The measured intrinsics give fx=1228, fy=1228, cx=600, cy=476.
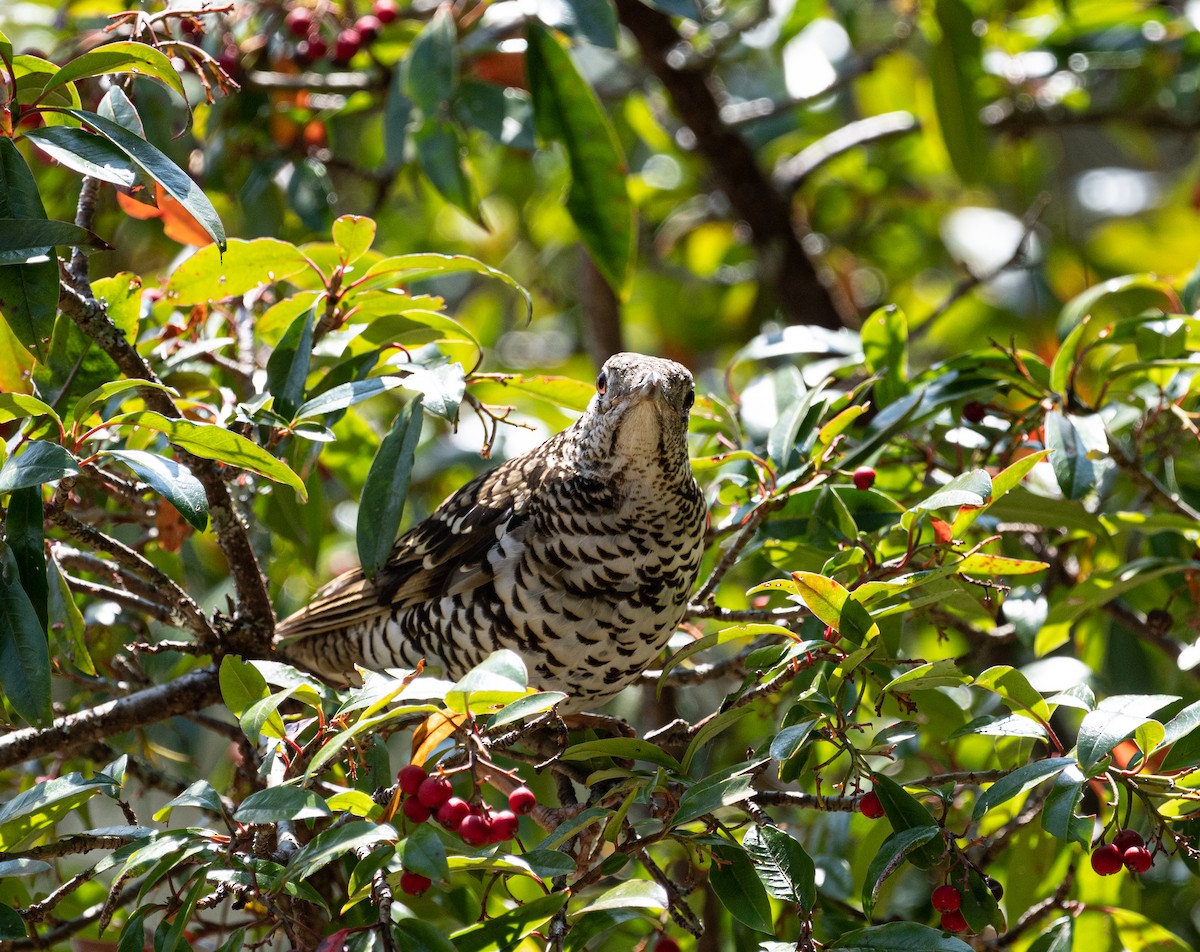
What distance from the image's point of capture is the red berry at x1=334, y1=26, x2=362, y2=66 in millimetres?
3357

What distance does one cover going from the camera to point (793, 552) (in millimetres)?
2379

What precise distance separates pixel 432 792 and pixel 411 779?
0.13 ft

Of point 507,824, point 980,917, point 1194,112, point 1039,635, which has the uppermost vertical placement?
point 1194,112

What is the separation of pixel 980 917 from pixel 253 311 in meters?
2.00

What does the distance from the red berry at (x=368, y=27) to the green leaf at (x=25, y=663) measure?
2.14 meters

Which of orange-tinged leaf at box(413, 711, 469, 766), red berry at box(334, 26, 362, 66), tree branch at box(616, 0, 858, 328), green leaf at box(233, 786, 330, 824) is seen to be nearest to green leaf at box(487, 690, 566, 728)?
orange-tinged leaf at box(413, 711, 469, 766)

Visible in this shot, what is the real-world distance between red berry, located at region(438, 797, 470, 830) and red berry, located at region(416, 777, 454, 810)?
65mm

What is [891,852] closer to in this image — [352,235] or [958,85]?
[352,235]

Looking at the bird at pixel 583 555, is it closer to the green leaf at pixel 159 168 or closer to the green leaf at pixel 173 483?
the green leaf at pixel 173 483

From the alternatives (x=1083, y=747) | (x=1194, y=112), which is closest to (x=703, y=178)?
(x=1194, y=112)

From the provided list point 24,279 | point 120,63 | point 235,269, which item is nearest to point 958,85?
point 235,269

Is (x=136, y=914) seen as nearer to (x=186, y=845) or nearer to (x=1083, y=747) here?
(x=186, y=845)

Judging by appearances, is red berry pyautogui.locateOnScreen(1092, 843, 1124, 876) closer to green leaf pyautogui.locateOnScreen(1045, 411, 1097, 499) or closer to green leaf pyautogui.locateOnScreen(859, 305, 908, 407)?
green leaf pyautogui.locateOnScreen(1045, 411, 1097, 499)

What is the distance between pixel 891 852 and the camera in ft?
5.78
